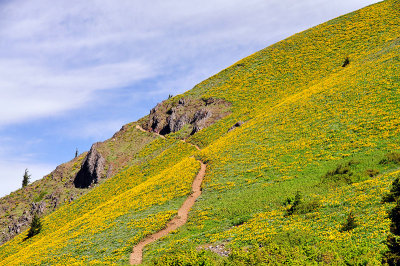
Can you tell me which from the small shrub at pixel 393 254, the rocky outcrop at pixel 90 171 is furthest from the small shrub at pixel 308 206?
the rocky outcrop at pixel 90 171

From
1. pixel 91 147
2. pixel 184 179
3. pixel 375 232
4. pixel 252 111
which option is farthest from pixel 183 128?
pixel 375 232

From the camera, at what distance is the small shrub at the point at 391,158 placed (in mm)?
29106

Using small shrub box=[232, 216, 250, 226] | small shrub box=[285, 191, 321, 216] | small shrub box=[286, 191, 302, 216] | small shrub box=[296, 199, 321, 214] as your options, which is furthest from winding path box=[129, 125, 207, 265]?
small shrub box=[296, 199, 321, 214]

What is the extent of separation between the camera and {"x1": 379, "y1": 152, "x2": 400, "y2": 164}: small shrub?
2911cm

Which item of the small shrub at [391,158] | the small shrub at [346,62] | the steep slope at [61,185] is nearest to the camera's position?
the small shrub at [391,158]

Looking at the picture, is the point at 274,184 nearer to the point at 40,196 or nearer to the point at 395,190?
the point at 395,190

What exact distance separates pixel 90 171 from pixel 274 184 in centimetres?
5182

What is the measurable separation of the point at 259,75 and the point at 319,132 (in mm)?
46830

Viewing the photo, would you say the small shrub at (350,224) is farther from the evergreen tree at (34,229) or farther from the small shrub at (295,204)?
the evergreen tree at (34,229)

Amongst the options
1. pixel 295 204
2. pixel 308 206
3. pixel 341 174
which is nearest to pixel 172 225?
pixel 295 204

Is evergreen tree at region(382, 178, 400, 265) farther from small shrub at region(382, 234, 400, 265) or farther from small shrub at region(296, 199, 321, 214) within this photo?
small shrub at region(296, 199, 321, 214)

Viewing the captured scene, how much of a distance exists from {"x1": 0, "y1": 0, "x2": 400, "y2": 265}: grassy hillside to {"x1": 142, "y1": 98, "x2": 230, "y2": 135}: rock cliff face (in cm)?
387

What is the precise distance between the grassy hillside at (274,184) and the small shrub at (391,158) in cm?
35

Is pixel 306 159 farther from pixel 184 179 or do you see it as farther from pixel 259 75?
pixel 259 75
